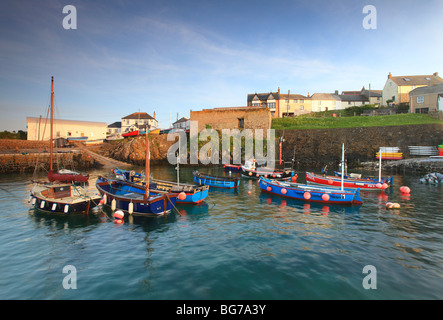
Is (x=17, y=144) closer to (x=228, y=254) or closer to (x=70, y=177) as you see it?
(x=70, y=177)

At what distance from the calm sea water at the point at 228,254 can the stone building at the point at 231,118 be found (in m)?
40.7

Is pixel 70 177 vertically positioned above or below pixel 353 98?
below

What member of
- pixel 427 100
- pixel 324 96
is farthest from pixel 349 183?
pixel 324 96

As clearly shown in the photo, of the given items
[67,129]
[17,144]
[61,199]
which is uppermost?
[67,129]

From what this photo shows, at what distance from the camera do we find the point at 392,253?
473 inches

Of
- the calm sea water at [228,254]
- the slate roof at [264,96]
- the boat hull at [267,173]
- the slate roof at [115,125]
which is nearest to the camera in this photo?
the calm sea water at [228,254]

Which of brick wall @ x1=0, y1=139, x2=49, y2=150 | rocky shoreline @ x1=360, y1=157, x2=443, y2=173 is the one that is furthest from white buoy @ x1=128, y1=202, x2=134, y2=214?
brick wall @ x1=0, y1=139, x2=49, y2=150

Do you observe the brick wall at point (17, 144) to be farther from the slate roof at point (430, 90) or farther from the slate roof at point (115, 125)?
the slate roof at point (430, 90)

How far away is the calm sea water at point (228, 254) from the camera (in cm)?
904

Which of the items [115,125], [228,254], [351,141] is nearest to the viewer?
[228,254]

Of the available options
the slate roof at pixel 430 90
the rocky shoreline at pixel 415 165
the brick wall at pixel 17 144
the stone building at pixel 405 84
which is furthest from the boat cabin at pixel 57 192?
the stone building at pixel 405 84

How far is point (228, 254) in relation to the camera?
39.1 feet

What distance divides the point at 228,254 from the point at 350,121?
54121 mm
